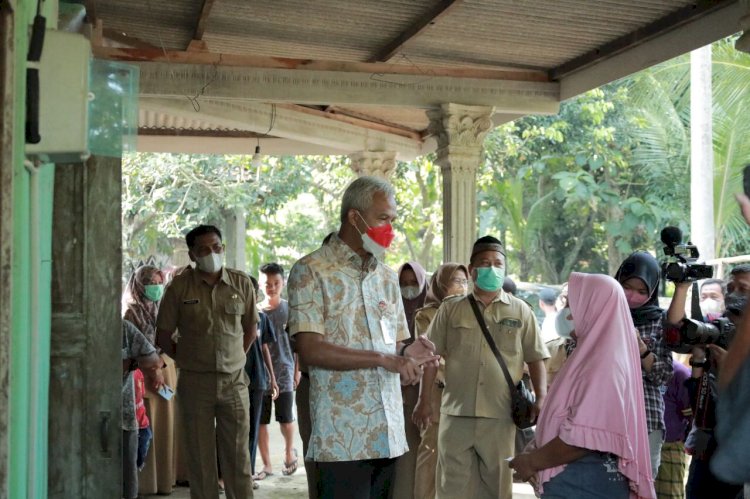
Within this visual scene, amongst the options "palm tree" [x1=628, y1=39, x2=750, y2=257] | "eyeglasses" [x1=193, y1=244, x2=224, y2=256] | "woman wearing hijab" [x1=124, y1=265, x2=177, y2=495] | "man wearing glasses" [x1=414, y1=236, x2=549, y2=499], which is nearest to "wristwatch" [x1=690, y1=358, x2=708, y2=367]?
"man wearing glasses" [x1=414, y1=236, x2=549, y2=499]

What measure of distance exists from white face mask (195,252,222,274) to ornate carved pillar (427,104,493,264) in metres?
2.85

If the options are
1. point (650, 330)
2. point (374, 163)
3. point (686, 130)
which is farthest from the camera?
point (686, 130)

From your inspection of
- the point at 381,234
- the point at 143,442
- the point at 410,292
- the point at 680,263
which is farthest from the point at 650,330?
the point at 143,442

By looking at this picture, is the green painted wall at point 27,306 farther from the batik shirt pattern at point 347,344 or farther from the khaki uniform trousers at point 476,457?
the khaki uniform trousers at point 476,457

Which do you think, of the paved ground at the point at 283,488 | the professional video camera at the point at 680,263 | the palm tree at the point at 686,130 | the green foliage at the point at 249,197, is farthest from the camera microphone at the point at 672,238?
the green foliage at the point at 249,197

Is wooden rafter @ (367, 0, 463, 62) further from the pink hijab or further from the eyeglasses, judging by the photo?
the pink hijab

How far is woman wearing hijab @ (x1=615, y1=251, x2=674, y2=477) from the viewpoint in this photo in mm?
5035

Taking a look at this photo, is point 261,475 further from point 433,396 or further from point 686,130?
point 686,130

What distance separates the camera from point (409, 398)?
6.54m

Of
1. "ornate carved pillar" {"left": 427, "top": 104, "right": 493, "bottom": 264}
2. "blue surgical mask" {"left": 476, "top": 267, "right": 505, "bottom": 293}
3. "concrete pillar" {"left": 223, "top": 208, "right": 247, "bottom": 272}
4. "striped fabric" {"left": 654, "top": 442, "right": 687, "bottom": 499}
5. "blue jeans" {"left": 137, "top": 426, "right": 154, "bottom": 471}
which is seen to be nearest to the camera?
"blue surgical mask" {"left": 476, "top": 267, "right": 505, "bottom": 293}

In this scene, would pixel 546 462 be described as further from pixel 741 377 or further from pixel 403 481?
pixel 403 481

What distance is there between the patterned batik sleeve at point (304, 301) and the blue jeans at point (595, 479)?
44.2 inches

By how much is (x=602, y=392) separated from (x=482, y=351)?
214cm

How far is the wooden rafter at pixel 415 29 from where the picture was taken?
6945 mm
